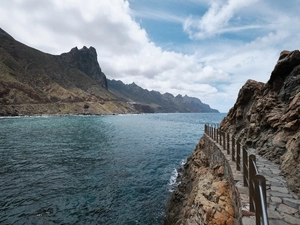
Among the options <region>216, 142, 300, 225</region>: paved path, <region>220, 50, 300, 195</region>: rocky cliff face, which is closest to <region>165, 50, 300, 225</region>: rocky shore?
<region>220, 50, 300, 195</region>: rocky cliff face

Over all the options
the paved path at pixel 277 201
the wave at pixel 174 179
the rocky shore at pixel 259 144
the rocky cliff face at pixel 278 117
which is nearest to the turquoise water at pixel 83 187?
the wave at pixel 174 179

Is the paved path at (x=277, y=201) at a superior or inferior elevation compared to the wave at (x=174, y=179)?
superior

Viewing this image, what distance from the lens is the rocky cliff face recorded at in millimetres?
8527

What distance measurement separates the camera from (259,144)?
13.2 meters

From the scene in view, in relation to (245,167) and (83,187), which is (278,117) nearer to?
(245,167)

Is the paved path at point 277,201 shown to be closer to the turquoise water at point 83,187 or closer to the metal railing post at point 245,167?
the metal railing post at point 245,167

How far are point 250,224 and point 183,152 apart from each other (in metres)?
29.3

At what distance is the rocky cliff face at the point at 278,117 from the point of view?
8527 millimetres

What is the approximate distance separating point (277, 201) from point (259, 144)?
794 centimetres

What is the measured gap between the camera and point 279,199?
20.5 feet

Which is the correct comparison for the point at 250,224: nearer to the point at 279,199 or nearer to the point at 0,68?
the point at 279,199

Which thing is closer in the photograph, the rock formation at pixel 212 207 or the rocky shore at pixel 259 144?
the rock formation at pixel 212 207

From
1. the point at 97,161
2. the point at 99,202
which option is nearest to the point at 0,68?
the point at 97,161

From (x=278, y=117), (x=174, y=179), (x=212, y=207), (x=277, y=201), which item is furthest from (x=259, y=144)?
(x=174, y=179)
